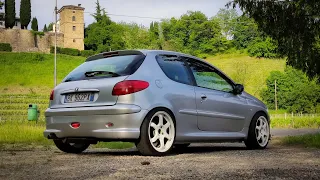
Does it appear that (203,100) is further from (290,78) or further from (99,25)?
(99,25)

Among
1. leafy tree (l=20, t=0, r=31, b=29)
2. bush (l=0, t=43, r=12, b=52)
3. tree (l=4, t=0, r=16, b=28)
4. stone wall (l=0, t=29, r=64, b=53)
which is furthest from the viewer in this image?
leafy tree (l=20, t=0, r=31, b=29)

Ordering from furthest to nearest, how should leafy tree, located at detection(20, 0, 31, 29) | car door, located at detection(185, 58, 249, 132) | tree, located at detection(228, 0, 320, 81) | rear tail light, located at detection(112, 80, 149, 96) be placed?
leafy tree, located at detection(20, 0, 31, 29), tree, located at detection(228, 0, 320, 81), car door, located at detection(185, 58, 249, 132), rear tail light, located at detection(112, 80, 149, 96)

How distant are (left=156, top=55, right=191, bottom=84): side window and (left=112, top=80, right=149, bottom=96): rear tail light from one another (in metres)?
0.64

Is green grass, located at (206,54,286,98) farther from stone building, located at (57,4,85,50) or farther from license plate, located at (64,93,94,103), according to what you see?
license plate, located at (64,93,94,103)

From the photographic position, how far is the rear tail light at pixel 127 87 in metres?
5.83

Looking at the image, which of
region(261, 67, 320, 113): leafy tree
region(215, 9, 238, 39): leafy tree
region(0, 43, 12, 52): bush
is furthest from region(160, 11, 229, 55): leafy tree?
region(0, 43, 12, 52): bush

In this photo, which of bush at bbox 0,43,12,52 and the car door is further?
bush at bbox 0,43,12,52

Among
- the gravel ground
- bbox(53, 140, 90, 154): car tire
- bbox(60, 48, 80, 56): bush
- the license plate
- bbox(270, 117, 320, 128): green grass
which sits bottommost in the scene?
bbox(270, 117, 320, 128): green grass

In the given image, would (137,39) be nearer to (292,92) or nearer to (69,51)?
(69,51)

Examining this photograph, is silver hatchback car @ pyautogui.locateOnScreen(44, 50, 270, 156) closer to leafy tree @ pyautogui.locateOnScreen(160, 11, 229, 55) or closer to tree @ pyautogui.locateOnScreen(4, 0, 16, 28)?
leafy tree @ pyautogui.locateOnScreen(160, 11, 229, 55)

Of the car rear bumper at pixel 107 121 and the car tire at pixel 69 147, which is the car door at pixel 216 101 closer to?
the car rear bumper at pixel 107 121

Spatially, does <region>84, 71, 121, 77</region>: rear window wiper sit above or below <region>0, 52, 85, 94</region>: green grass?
below

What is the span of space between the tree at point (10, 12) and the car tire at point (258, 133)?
10331 centimetres

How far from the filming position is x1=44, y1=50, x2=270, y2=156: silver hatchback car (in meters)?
5.80
